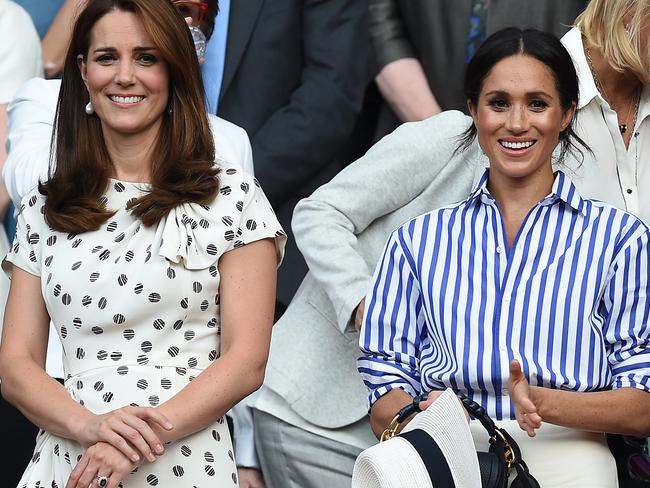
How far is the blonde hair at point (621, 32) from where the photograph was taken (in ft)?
13.5

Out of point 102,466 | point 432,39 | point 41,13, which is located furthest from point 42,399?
point 41,13

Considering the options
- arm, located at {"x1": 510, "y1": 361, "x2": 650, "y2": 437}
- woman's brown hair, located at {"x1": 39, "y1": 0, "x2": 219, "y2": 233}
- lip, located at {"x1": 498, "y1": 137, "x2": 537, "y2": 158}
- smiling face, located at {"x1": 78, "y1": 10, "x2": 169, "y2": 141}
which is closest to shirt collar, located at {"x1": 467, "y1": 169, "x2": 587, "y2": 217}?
lip, located at {"x1": 498, "y1": 137, "x2": 537, "y2": 158}

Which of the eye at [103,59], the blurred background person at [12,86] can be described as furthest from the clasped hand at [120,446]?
the blurred background person at [12,86]

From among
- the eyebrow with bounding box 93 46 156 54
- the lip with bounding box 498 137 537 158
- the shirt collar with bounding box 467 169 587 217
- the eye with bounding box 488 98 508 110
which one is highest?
the eyebrow with bounding box 93 46 156 54

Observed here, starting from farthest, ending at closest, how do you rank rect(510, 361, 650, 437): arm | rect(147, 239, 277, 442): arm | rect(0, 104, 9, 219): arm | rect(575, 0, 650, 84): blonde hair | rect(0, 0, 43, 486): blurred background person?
rect(0, 104, 9, 219): arm
rect(0, 0, 43, 486): blurred background person
rect(575, 0, 650, 84): blonde hair
rect(510, 361, 650, 437): arm
rect(147, 239, 277, 442): arm

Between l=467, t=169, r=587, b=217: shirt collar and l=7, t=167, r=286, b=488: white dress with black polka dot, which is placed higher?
l=467, t=169, r=587, b=217: shirt collar

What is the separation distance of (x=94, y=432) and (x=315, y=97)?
209cm

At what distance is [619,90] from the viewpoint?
4273mm

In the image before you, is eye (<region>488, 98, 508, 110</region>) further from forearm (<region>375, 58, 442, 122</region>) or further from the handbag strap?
forearm (<region>375, 58, 442, 122</region>)

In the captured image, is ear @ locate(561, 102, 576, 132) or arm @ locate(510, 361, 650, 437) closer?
arm @ locate(510, 361, 650, 437)

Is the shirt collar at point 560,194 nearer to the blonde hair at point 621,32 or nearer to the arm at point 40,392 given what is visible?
the blonde hair at point 621,32

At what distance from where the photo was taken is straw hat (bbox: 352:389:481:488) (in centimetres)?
302

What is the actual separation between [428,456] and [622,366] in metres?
0.75

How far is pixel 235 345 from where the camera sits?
11.1 ft
